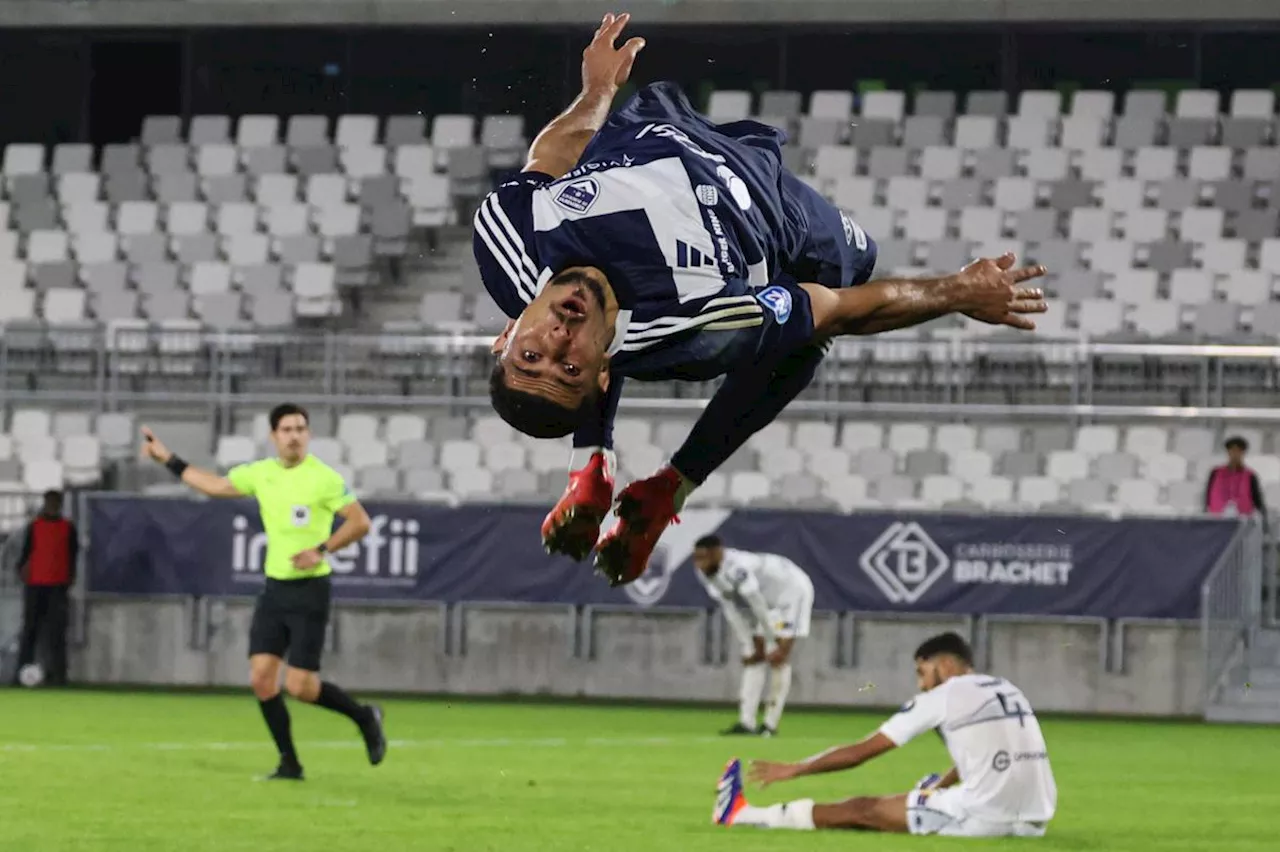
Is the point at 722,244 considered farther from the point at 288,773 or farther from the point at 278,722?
the point at 288,773

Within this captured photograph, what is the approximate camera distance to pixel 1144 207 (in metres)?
23.2

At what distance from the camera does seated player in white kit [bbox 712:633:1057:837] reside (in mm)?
10625

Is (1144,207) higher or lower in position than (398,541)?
higher

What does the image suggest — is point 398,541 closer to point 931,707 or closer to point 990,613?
point 990,613

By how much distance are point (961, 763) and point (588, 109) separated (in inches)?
216

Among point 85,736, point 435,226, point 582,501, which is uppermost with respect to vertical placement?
point 435,226

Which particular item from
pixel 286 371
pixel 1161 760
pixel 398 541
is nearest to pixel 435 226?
pixel 286 371

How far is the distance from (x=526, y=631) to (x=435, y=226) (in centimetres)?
584

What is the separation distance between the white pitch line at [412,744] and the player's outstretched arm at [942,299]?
32.9 ft

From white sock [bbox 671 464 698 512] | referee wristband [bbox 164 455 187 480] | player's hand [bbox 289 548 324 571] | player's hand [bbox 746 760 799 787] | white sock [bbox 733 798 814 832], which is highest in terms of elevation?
white sock [bbox 671 464 698 512]

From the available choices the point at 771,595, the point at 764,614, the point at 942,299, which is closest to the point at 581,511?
the point at 942,299

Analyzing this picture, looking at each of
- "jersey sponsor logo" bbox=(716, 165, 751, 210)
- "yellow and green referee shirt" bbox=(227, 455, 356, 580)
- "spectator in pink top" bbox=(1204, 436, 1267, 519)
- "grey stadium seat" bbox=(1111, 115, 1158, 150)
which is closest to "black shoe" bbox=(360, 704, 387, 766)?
"yellow and green referee shirt" bbox=(227, 455, 356, 580)

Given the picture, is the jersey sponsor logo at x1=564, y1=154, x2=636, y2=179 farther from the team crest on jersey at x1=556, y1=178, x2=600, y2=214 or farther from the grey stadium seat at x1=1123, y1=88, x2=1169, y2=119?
the grey stadium seat at x1=1123, y1=88, x2=1169, y2=119

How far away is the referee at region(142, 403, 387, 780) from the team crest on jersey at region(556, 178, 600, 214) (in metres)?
7.66
